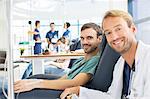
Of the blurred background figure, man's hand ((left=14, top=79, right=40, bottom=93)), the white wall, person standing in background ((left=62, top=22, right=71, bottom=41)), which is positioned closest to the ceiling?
person standing in background ((left=62, top=22, right=71, bottom=41))

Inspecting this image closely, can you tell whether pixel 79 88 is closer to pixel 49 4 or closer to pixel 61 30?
pixel 61 30

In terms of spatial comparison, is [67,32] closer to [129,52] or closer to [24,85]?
[24,85]

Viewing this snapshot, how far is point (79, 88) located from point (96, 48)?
1.39ft

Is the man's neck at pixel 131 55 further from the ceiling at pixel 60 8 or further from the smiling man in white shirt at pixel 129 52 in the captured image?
the ceiling at pixel 60 8

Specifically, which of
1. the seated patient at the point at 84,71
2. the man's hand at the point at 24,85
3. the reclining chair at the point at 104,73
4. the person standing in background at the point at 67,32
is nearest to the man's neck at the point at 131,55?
the reclining chair at the point at 104,73

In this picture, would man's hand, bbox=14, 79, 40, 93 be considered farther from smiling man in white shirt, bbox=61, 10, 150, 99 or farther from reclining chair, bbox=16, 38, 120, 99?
smiling man in white shirt, bbox=61, 10, 150, 99

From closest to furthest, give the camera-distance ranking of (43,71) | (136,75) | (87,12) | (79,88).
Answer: (136,75)
(79,88)
(43,71)
(87,12)

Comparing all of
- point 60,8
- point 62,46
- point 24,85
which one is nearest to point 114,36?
point 24,85

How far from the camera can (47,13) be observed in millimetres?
5125

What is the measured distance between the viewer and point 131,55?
4.25 feet

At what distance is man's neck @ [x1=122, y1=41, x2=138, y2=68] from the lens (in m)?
1.27

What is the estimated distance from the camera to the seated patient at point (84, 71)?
1.48 metres

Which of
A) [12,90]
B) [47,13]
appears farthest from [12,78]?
[47,13]

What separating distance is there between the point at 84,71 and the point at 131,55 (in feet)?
1.40
